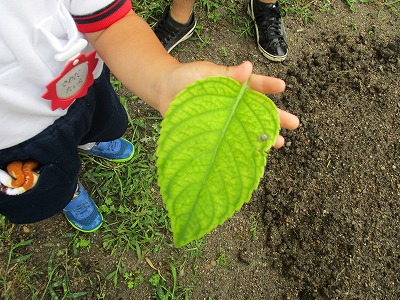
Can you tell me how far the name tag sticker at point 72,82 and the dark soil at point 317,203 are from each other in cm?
85

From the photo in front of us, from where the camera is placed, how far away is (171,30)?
6.98ft

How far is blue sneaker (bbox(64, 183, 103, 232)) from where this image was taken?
171 centimetres

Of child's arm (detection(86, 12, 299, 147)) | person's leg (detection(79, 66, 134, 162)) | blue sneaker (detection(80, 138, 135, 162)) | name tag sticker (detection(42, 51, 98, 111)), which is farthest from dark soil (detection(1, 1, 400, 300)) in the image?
child's arm (detection(86, 12, 299, 147))

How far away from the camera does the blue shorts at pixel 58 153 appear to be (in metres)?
1.20

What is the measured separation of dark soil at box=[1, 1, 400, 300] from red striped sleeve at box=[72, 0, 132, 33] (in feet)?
3.47

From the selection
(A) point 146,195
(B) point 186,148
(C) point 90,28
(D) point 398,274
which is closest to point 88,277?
(A) point 146,195

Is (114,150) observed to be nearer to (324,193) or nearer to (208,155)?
(324,193)

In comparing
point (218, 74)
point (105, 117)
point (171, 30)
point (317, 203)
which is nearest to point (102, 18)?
point (218, 74)

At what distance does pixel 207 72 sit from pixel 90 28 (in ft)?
1.25

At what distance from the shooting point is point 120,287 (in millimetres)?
1742

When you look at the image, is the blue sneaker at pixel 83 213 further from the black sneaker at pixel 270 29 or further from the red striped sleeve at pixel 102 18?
the black sneaker at pixel 270 29

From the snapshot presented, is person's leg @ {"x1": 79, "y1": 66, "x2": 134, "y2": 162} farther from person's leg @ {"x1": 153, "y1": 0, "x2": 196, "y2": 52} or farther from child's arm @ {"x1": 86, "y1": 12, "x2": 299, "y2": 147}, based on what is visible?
person's leg @ {"x1": 153, "y1": 0, "x2": 196, "y2": 52}

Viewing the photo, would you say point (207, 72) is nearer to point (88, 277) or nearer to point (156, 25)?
point (88, 277)

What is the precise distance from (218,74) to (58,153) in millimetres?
656
